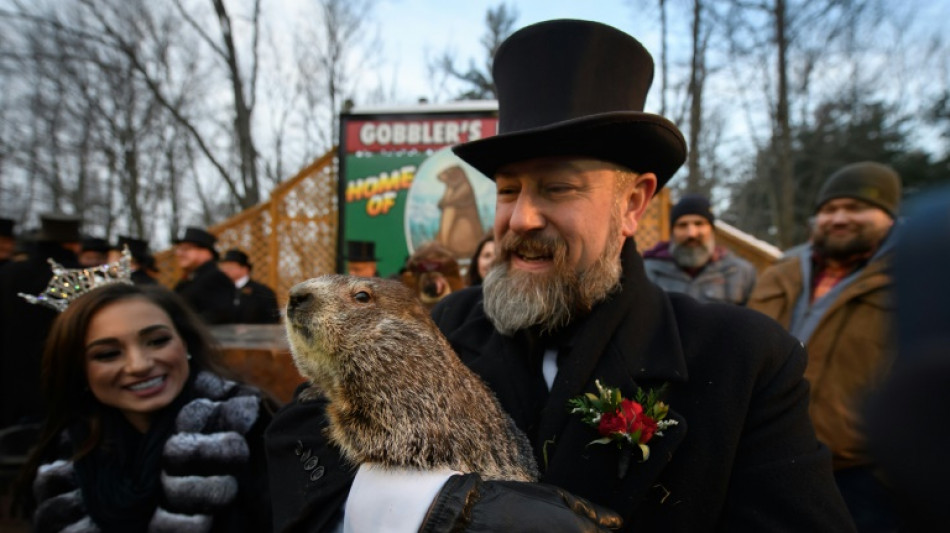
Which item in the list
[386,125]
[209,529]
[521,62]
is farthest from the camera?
[386,125]

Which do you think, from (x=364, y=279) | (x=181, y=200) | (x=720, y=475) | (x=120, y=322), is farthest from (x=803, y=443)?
(x=181, y=200)

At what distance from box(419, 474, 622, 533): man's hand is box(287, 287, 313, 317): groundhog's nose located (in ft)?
1.84

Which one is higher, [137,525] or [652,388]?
[652,388]

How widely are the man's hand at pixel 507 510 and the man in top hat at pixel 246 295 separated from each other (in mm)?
4894

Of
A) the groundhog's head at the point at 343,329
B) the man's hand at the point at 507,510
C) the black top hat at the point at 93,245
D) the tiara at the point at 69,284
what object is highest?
the groundhog's head at the point at 343,329

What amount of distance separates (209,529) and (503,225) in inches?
67.0

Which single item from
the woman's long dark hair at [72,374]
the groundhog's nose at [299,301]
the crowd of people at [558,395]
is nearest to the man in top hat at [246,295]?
the woman's long dark hair at [72,374]

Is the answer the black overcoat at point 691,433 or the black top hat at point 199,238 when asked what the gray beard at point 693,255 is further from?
the black top hat at point 199,238

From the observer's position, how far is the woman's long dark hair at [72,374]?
236 centimetres

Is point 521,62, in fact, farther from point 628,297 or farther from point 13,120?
point 13,120

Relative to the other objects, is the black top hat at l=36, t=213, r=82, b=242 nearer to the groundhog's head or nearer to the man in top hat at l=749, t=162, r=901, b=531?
the groundhog's head

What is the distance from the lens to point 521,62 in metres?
1.62

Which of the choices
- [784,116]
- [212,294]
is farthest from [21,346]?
[784,116]

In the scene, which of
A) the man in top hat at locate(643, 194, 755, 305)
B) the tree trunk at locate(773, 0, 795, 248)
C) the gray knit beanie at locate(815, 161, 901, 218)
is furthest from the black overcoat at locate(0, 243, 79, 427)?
the tree trunk at locate(773, 0, 795, 248)
